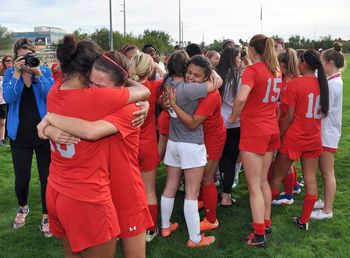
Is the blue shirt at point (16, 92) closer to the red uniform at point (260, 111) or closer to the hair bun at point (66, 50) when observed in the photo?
the hair bun at point (66, 50)

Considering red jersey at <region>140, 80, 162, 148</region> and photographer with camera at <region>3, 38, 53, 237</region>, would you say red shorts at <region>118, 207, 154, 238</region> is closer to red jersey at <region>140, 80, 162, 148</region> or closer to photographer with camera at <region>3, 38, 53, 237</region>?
red jersey at <region>140, 80, 162, 148</region>

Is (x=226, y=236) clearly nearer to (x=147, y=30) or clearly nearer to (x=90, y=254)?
(x=90, y=254)

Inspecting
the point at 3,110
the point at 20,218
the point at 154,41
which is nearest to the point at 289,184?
the point at 20,218

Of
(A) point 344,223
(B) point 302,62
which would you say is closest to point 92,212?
(B) point 302,62

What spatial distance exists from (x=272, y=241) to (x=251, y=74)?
173 centimetres

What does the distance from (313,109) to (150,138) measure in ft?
5.50

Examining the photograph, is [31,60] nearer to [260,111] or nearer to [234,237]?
[260,111]

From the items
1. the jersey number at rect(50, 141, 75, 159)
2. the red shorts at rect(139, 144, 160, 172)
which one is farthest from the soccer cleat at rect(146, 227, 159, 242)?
the jersey number at rect(50, 141, 75, 159)

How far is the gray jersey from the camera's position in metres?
3.36

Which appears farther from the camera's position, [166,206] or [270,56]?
[166,206]

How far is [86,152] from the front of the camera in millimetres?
2031

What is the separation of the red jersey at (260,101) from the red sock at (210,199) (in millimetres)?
707

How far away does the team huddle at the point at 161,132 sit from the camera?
2041 mm

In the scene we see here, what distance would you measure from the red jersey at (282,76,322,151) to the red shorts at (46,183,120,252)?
241 cm
